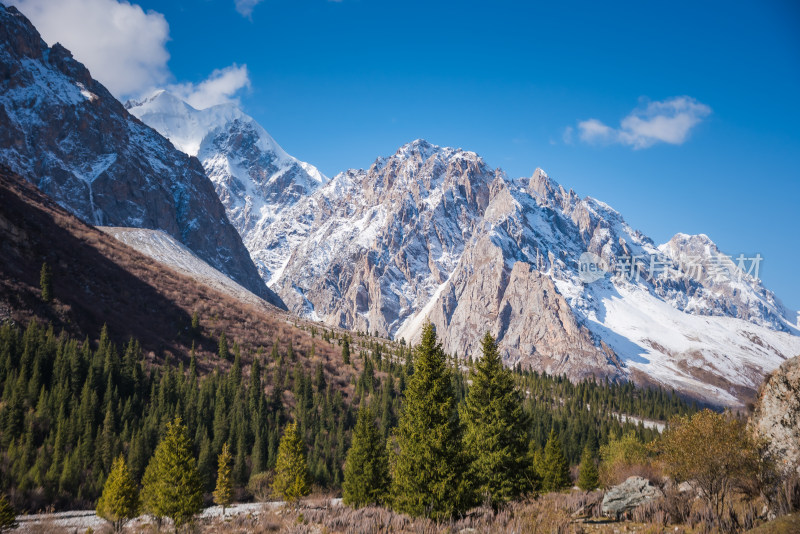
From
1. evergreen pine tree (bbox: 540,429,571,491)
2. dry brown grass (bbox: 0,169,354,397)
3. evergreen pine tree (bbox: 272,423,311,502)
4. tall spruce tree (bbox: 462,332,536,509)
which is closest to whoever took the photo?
tall spruce tree (bbox: 462,332,536,509)

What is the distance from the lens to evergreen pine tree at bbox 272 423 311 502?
49375 mm

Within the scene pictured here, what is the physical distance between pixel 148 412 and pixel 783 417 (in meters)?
83.4

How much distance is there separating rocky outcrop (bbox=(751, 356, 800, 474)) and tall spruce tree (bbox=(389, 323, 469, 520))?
14378mm

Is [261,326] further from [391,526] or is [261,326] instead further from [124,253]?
[391,526]

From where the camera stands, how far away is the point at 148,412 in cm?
7781

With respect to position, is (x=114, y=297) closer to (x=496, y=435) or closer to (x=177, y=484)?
(x=177, y=484)

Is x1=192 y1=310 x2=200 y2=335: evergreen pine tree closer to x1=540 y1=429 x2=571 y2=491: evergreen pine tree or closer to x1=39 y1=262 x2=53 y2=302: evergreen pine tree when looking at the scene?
x1=39 y1=262 x2=53 y2=302: evergreen pine tree

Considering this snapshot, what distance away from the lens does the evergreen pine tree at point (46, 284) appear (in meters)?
90.8

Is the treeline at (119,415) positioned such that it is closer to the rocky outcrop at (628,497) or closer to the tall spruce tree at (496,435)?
the tall spruce tree at (496,435)

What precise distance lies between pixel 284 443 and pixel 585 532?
39681 millimetres

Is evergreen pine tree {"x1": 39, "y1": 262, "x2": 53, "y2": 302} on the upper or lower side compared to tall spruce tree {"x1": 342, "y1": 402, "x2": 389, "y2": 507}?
upper

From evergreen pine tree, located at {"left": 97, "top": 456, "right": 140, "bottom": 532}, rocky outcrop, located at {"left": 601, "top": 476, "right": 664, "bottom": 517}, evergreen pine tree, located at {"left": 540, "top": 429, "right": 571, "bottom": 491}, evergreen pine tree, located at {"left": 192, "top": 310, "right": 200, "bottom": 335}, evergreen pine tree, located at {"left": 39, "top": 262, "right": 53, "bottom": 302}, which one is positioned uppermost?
evergreen pine tree, located at {"left": 39, "top": 262, "right": 53, "bottom": 302}

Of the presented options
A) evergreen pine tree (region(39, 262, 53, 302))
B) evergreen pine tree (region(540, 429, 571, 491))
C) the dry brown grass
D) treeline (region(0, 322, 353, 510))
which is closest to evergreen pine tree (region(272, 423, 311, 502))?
treeline (region(0, 322, 353, 510))

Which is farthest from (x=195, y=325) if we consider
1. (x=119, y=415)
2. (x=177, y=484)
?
(x=177, y=484)
